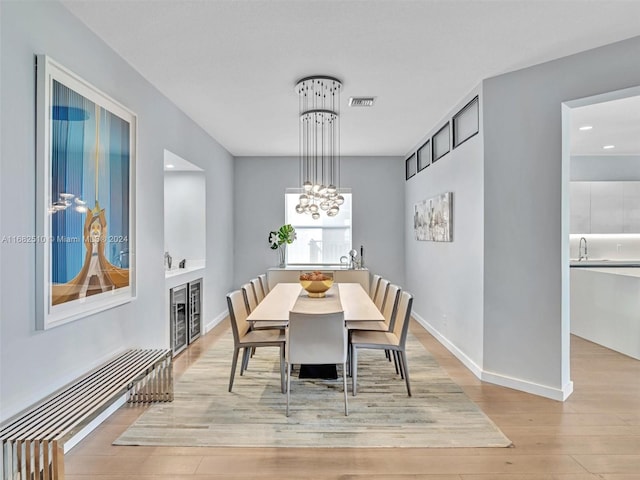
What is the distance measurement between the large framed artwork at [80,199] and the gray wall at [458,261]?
305 centimetres

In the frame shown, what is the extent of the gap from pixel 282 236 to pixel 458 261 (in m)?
3.25

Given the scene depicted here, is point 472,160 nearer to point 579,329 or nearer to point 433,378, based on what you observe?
point 433,378

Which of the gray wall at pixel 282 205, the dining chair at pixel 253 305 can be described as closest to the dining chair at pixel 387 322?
the dining chair at pixel 253 305

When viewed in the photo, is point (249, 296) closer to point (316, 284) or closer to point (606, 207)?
point (316, 284)

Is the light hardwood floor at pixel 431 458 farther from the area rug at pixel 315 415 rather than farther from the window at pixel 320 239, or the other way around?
the window at pixel 320 239

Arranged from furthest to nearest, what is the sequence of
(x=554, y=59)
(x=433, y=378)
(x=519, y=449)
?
1. (x=433, y=378)
2. (x=554, y=59)
3. (x=519, y=449)

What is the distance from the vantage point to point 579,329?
5.15 metres

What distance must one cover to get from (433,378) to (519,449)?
124 centimetres

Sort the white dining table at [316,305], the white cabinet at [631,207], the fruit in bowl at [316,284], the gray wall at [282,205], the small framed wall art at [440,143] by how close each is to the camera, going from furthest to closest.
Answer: the gray wall at [282,205] < the white cabinet at [631,207] < the small framed wall art at [440,143] < the fruit in bowl at [316,284] < the white dining table at [316,305]

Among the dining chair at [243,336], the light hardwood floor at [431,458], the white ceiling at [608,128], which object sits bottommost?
the light hardwood floor at [431,458]

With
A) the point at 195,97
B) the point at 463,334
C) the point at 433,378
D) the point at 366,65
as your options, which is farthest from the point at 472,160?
the point at 195,97

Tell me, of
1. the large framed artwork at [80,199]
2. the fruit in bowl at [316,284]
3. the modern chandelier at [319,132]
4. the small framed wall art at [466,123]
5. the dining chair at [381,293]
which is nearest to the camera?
the large framed artwork at [80,199]

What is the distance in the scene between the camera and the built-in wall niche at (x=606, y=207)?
20.9 ft

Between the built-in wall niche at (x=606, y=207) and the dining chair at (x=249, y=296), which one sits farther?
the built-in wall niche at (x=606, y=207)
